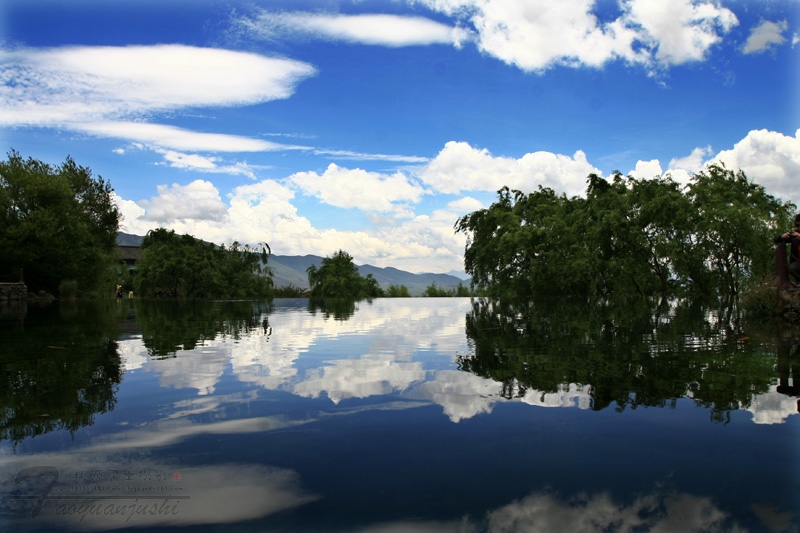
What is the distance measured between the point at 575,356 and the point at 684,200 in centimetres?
2927

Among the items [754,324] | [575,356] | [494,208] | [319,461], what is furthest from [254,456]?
[494,208]

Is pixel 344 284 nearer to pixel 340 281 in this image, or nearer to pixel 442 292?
pixel 340 281

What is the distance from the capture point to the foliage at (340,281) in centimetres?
7394

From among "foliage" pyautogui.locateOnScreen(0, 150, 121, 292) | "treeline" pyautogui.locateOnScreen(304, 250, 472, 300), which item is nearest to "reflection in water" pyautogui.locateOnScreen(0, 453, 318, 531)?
"foliage" pyautogui.locateOnScreen(0, 150, 121, 292)

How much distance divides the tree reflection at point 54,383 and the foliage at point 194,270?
160 feet

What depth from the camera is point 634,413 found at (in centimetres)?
516

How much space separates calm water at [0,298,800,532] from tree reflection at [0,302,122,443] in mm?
39

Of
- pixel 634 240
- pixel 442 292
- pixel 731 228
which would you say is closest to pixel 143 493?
pixel 731 228

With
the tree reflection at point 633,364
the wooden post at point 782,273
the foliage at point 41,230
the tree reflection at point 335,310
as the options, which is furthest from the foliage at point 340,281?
the tree reflection at point 633,364

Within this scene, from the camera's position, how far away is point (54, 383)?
6613 mm

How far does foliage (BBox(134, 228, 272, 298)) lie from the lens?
58.5 meters

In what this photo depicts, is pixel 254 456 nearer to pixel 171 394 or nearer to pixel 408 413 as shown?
pixel 408 413

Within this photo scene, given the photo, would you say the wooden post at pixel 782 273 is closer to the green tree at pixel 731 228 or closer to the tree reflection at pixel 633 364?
the tree reflection at pixel 633 364

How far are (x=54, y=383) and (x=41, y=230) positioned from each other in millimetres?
42121
